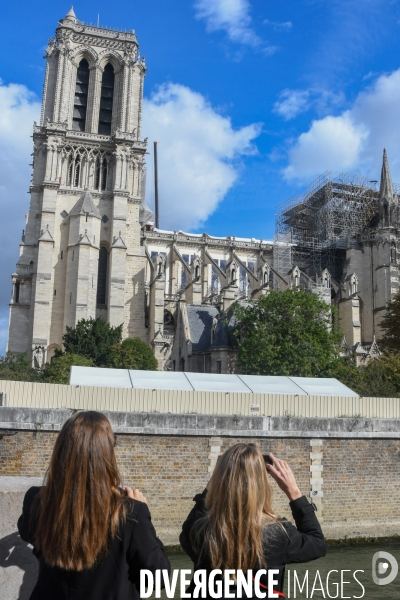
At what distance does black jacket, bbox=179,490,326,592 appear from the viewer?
304 centimetres

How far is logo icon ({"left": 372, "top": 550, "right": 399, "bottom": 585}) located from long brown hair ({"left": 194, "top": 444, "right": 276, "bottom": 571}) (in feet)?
37.0

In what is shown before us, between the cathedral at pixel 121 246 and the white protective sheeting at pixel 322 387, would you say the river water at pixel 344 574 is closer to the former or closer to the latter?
the white protective sheeting at pixel 322 387

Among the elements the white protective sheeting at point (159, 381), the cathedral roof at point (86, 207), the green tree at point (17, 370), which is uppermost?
the cathedral roof at point (86, 207)

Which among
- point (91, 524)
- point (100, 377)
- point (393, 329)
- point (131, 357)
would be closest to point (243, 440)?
point (100, 377)

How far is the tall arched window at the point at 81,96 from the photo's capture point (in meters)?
54.6

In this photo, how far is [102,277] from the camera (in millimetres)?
49219

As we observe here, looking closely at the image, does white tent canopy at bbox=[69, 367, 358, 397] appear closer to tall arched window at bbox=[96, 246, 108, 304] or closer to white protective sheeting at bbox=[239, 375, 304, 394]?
white protective sheeting at bbox=[239, 375, 304, 394]

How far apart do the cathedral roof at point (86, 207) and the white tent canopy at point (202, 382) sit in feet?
92.4

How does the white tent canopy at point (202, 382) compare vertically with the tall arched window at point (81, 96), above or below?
below

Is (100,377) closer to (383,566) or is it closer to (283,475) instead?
(383,566)

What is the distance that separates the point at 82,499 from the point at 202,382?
721 inches

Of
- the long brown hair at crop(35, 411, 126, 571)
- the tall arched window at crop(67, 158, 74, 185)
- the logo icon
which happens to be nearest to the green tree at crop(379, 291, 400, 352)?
the logo icon

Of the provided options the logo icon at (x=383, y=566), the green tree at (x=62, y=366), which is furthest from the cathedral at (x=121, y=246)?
the logo icon at (x=383, y=566)

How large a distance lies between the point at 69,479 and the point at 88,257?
44.9 metres
